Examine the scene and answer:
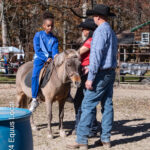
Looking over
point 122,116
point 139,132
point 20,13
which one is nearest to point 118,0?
point 20,13

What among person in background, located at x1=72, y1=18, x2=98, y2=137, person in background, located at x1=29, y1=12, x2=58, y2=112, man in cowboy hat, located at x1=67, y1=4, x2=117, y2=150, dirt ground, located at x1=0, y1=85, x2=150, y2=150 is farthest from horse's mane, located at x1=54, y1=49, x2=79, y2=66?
dirt ground, located at x1=0, y1=85, x2=150, y2=150

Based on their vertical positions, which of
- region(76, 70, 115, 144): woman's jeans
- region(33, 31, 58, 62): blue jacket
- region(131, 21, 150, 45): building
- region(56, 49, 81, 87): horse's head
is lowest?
region(76, 70, 115, 144): woman's jeans

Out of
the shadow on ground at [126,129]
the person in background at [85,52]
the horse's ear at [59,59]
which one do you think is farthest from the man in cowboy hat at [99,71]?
the horse's ear at [59,59]

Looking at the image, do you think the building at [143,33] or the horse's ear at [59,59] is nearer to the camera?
the horse's ear at [59,59]

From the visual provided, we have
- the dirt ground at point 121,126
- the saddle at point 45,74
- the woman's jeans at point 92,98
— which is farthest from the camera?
the saddle at point 45,74

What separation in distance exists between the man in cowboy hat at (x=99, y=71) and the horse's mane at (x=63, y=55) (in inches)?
20.3

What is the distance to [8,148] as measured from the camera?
10.0 feet

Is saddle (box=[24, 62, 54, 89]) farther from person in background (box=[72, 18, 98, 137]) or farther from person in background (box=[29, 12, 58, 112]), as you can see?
person in background (box=[72, 18, 98, 137])

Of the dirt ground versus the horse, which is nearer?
the horse

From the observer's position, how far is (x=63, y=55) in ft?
16.4

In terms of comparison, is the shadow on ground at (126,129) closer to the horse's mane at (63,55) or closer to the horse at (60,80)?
the horse at (60,80)

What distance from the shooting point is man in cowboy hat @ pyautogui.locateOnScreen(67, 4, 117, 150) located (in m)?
4.35

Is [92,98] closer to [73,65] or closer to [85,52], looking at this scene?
[73,65]

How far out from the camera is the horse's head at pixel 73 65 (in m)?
4.69
